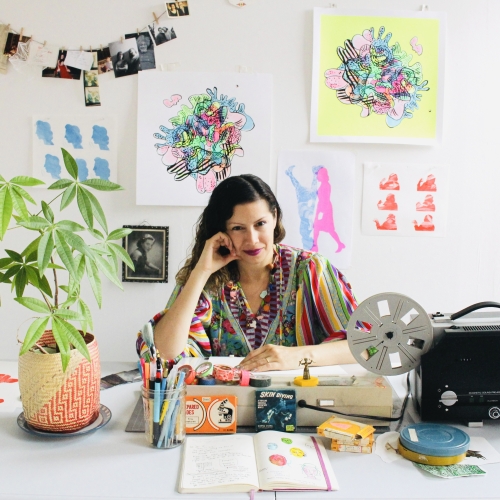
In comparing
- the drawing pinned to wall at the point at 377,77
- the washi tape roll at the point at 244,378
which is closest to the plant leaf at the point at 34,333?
the washi tape roll at the point at 244,378

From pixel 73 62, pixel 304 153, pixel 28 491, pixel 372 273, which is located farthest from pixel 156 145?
pixel 28 491

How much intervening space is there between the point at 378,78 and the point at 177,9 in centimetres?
81

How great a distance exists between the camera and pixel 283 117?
7.27 ft

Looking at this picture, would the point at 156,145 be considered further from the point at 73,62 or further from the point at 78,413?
the point at 78,413

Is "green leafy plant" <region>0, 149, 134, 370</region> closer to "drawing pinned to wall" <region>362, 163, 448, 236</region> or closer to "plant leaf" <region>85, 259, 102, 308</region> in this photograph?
"plant leaf" <region>85, 259, 102, 308</region>

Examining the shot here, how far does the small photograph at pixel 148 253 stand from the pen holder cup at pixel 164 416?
123 centimetres

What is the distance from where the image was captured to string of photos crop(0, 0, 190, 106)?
7.14 ft

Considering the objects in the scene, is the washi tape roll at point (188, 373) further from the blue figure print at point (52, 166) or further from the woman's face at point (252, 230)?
the blue figure print at point (52, 166)

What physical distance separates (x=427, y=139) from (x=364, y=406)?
1.37 metres

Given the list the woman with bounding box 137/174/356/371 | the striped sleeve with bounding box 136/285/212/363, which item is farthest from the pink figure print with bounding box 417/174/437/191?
the striped sleeve with bounding box 136/285/212/363

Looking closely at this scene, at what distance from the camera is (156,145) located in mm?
2225

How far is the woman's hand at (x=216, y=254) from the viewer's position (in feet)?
5.39

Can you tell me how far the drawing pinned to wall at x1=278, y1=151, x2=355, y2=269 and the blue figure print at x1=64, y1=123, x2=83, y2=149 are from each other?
0.78 m

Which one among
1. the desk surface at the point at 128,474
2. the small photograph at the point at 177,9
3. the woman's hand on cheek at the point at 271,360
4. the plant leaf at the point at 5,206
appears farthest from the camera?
the small photograph at the point at 177,9
